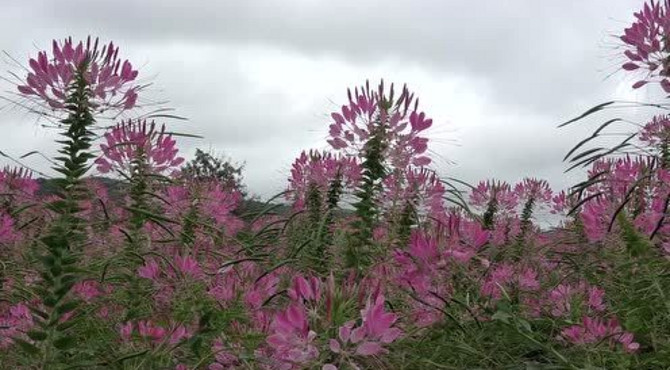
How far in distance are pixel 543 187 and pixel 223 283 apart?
4373mm

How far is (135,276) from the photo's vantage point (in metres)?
3.42

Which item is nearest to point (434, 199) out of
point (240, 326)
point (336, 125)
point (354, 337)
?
point (336, 125)

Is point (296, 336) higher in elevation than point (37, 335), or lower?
higher

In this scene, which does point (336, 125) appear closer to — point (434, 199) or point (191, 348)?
point (434, 199)

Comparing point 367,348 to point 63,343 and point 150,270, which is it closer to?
point 63,343

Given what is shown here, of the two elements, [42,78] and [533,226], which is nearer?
[42,78]

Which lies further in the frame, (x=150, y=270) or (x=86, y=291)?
(x=86, y=291)

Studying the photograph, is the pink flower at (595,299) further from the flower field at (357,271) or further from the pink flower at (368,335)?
the pink flower at (368,335)

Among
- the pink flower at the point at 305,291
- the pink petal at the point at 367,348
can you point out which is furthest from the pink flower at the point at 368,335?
the pink flower at the point at 305,291

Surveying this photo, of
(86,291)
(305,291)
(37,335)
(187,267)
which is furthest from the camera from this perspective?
(86,291)

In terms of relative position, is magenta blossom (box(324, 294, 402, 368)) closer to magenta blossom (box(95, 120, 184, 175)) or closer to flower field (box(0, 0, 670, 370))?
flower field (box(0, 0, 670, 370))

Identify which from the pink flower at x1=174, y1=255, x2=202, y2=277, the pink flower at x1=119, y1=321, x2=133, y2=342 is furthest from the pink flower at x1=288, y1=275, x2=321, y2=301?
the pink flower at x1=174, y1=255, x2=202, y2=277

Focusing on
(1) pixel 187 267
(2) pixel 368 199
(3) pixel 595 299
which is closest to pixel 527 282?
(3) pixel 595 299

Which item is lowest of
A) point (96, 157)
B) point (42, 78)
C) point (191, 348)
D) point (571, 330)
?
point (191, 348)
